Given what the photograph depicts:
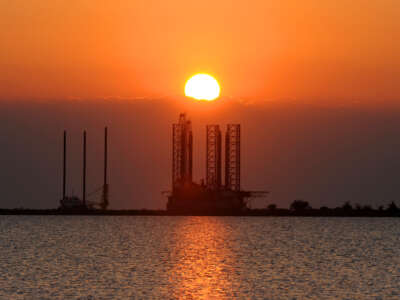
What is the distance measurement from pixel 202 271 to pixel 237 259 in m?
13.9

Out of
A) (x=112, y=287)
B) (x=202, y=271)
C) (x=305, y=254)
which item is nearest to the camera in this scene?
(x=112, y=287)

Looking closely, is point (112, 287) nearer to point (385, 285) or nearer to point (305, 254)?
point (385, 285)

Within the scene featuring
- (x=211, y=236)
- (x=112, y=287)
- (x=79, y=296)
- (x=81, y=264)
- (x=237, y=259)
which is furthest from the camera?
(x=211, y=236)

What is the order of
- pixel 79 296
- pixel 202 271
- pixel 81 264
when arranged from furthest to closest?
pixel 81 264
pixel 202 271
pixel 79 296

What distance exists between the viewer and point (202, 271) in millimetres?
73938

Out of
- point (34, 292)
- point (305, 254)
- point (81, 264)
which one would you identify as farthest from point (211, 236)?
point (34, 292)

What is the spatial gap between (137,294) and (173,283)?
6294mm

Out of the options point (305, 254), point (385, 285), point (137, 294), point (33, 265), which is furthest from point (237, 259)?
point (137, 294)

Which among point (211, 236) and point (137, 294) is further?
point (211, 236)

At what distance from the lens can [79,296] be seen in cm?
5725

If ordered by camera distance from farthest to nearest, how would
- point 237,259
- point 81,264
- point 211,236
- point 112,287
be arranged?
point 211,236 < point 237,259 < point 81,264 < point 112,287

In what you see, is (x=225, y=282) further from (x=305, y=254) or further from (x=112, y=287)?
(x=305, y=254)

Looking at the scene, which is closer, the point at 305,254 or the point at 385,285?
the point at 385,285

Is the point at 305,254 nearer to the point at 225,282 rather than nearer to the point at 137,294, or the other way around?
the point at 225,282
